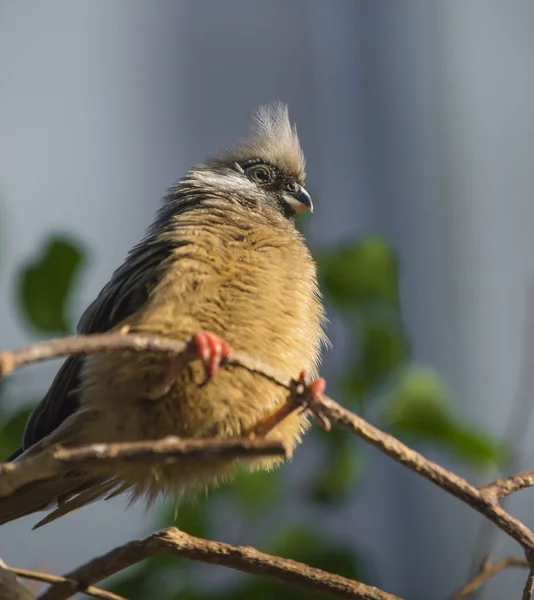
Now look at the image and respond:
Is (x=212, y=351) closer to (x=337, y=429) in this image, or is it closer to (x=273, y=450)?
(x=273, y=450)

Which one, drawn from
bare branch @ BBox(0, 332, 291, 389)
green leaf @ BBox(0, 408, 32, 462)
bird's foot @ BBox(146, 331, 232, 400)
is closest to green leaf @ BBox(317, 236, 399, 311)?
bird's foot @ BBox(146, 331, 232, 400)

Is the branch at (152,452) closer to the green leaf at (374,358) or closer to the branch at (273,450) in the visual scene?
the branch at (273,450)

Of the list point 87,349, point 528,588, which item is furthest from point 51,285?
point 528,588

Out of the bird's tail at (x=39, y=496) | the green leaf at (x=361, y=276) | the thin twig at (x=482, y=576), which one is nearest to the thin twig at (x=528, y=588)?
the thin twig at (x=482, y=576)

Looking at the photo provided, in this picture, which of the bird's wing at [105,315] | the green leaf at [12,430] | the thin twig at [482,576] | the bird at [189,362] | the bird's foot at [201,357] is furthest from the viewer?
the green leaf at [12,430]

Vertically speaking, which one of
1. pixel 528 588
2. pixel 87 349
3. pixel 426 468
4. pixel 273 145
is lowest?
pixel 528 588

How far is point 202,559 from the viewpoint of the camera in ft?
7.19

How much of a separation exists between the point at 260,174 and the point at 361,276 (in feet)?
1.84

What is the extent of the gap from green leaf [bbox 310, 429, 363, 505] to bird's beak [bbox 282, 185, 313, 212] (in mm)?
830

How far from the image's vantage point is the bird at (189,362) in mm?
2514

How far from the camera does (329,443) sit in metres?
3.47

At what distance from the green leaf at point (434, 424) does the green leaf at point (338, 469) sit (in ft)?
0.60

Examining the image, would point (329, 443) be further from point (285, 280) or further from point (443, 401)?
point (285, 280)

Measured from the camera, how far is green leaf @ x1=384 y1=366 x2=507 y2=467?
325 cm
